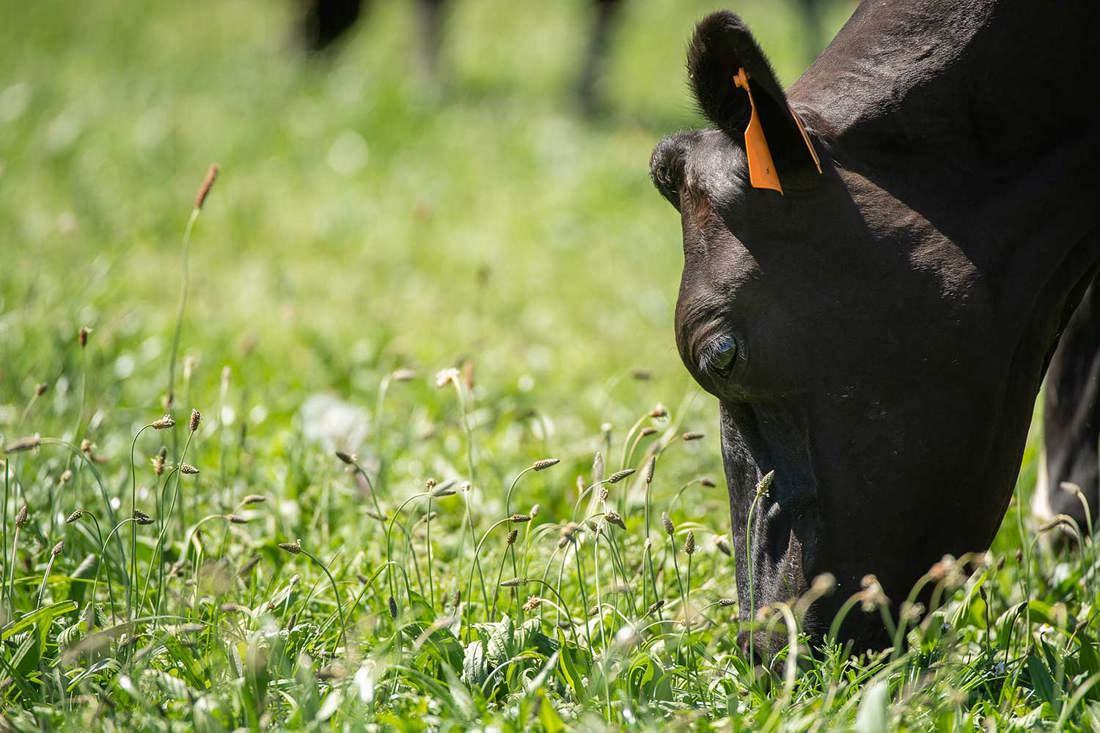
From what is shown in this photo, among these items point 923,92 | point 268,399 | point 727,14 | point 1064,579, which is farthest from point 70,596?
point 1064,579

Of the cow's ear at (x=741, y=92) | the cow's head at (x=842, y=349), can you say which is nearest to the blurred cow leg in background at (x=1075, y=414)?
the cow's head at (x=842, y=349)

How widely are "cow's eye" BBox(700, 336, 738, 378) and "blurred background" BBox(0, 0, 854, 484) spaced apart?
49cm

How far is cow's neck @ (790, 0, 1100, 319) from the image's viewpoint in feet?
8.00

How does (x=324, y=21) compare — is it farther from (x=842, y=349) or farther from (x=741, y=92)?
(x=842, y=349)

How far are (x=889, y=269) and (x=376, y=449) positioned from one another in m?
1.45

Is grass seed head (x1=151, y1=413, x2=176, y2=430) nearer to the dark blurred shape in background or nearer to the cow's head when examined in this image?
the cow's head

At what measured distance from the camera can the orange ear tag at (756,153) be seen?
Answer: 2336mm

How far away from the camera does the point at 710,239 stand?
2.46m

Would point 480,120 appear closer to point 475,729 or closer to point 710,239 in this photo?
point 710,239

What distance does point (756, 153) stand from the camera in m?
2.34

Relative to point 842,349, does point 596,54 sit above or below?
above

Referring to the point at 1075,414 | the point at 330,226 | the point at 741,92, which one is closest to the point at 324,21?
the point at 330,226

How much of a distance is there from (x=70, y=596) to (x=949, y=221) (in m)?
2.02

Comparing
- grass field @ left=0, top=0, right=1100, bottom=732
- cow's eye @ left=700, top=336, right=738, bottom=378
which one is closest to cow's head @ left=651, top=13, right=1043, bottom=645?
cow's eye @ left=700, top=336, right=738, bottom=378
